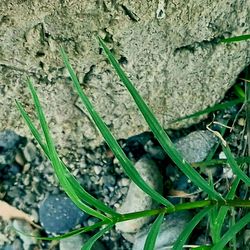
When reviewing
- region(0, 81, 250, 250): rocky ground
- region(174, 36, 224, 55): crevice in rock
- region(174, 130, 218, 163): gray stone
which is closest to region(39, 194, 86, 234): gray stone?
region(0, 81, 250, 250): rocky ground

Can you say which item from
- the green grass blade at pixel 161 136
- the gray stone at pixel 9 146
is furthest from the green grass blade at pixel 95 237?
the gray stone at pixel 9 146

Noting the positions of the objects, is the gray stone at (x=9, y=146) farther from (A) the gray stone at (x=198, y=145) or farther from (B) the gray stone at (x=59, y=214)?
(A) the gray stone at (x=198, y=145)

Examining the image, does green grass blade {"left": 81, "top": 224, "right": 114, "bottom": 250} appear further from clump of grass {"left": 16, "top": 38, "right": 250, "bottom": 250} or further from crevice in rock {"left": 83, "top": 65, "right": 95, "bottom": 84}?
crevice in rock {"left": 83, "top": 65, "right": 95, "bottom": 84}

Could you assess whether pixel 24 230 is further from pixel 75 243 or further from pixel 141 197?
pixel 141 197

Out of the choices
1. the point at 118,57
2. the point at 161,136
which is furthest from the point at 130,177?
the point at 118,57

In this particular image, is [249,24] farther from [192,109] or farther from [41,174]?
[41,174]

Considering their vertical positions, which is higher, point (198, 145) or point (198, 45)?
point (198, 45)
